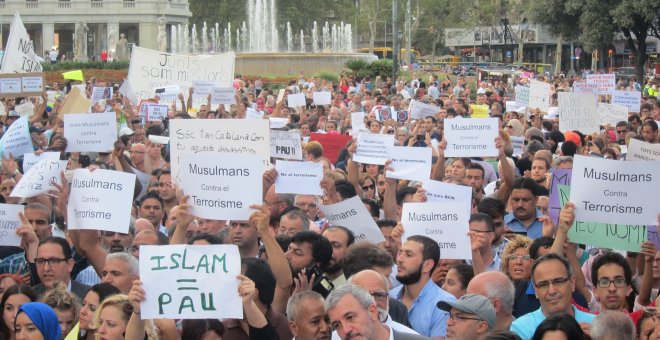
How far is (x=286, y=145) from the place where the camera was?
1369cm

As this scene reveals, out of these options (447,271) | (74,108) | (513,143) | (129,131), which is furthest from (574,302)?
(74,108)

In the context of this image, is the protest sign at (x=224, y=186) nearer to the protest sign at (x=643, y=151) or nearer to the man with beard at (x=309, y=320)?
the man with beard at (x=309, y=320)

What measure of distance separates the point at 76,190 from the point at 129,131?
841cm

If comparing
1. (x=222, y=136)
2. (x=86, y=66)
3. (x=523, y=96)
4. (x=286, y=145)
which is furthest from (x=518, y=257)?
(x=86, y=66)

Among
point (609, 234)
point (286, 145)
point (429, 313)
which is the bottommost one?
point (429, 313)

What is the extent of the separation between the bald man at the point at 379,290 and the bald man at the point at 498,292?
0.57 metres

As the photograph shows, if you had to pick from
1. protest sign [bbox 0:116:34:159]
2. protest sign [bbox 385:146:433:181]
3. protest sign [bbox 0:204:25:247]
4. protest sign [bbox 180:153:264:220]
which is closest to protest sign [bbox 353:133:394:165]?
protest sign [bbox 385:146:433:181]

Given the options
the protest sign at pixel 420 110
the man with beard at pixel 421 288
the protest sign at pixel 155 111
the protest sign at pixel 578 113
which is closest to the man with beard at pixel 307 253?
the man with beard at pixel 421 288

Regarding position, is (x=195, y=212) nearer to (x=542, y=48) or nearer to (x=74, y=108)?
(x=74, y=108)

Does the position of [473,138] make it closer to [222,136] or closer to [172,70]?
[222,136]

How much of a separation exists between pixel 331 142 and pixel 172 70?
6.39 m

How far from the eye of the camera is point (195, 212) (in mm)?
7652

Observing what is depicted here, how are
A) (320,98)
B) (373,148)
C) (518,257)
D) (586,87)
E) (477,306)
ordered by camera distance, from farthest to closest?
(320,98) < (586,87) < (373,148) < (518,257) < (477,306)

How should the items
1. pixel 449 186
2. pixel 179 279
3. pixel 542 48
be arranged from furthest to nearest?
pixel 542 48, pixel 449 186, pixel 179 279
